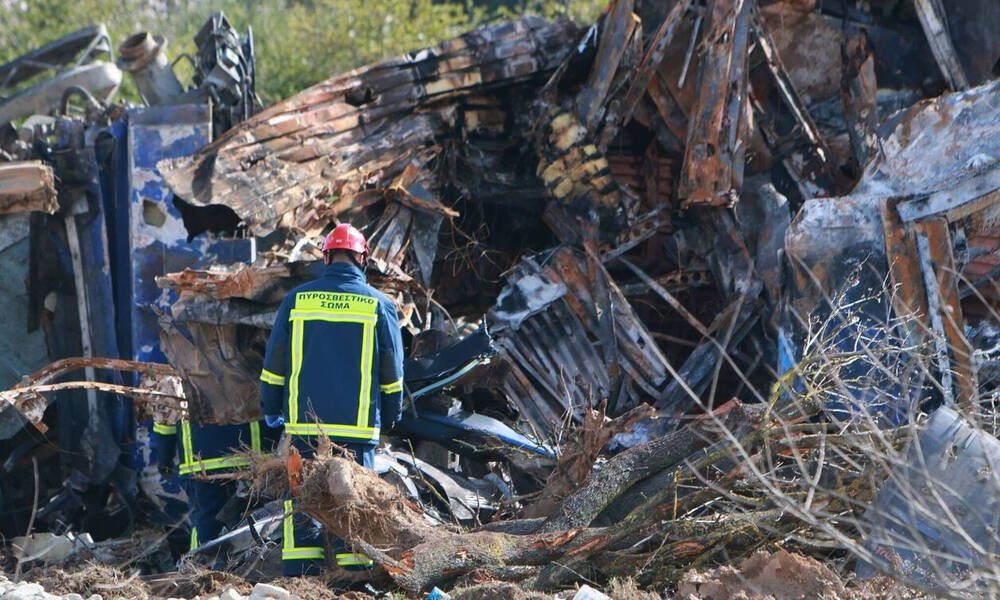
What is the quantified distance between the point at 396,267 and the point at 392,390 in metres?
1.90

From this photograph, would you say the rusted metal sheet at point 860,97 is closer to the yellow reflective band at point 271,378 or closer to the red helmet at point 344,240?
the red helmet at point 344,240

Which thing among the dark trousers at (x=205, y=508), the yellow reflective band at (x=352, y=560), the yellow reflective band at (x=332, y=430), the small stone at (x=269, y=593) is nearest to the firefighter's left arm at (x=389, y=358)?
the yellow reflective band at (x=332, y=430)

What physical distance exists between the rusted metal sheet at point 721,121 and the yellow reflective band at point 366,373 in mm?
3015

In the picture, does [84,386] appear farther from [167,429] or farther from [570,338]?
[570,338]

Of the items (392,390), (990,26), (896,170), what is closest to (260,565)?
(392,390)

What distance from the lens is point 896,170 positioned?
6.15 metres

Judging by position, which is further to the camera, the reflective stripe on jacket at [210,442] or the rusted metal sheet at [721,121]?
the rusted metal sheet at [721,121]

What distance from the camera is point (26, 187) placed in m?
7.43

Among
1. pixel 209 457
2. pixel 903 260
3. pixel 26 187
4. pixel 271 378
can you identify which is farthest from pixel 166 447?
pixel 903 260

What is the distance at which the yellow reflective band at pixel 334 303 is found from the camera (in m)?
5.21

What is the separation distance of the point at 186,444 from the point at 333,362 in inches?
53.8

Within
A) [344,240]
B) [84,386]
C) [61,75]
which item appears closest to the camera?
[344,240]

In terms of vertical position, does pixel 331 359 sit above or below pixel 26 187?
below

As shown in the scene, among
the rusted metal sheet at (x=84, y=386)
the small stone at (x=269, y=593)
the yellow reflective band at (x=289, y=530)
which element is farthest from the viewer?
the rusted metal sheet at (x=84, y=386)
